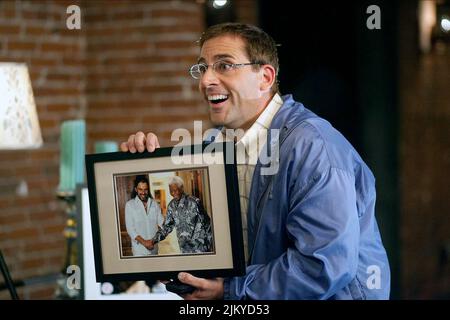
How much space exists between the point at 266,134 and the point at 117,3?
71.4 inches

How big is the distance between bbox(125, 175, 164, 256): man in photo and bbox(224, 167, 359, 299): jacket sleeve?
23 centimetres

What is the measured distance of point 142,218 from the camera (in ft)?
5.50

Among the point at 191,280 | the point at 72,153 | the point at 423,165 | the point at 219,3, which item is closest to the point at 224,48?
the point at 191,280

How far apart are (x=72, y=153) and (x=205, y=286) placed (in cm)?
95

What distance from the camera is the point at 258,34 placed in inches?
68.2

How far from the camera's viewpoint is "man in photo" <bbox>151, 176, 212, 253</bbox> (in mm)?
1641

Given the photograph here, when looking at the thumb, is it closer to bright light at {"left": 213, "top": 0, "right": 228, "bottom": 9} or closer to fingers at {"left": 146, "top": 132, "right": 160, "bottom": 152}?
fingers at {"left": 146, "top": 132, "right": 160, "bottom": 152}

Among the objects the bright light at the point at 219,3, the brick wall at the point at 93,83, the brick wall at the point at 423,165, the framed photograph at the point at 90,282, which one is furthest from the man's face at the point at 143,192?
the brick wall at the point at 423,165

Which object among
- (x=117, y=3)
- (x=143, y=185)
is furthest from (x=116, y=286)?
(x=117, y=3)

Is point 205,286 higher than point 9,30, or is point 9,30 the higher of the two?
point 9,30

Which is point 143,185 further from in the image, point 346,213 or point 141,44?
point 141,44

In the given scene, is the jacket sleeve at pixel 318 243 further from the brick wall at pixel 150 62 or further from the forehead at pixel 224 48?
the brick wall at pixel 150 62

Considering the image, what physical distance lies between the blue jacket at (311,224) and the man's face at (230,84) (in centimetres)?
9

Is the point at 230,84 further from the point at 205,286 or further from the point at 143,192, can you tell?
the point at 205,286
